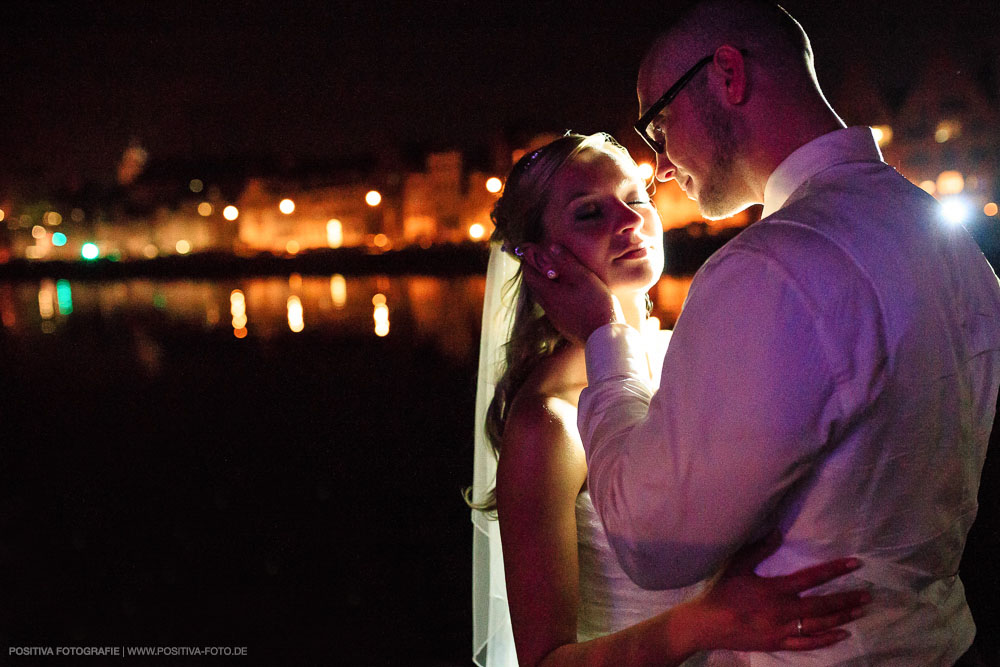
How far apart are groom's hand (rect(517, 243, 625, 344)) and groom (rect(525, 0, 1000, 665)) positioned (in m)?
0.13

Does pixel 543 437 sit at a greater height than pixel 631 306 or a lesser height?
lesser

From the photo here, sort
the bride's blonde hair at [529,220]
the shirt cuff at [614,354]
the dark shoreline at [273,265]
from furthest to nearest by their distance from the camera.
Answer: the dark shoreline at [273,265] → the bride's blonde hair at [529,220] → the shirt cuff at [614,354]

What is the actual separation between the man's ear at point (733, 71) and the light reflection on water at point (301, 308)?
1594 cm

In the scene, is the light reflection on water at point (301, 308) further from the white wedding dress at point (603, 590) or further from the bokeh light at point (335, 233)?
the bokeh light at point (335, 233)

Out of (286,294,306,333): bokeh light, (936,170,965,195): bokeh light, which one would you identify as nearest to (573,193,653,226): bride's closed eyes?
(286,294,306,333): bokeh light

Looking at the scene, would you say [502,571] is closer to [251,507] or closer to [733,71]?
[733,71]

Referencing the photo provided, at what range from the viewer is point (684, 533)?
1.24m

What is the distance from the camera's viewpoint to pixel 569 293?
5.91 ft

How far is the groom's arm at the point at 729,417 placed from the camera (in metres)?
1.19

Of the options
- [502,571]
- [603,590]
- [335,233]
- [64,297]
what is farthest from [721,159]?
[335,233]

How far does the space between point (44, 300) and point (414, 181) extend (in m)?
32.5

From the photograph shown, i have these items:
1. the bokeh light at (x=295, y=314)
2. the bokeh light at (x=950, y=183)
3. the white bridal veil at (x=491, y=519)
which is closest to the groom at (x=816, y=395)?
the white bridal veil at (x=491, y=519)

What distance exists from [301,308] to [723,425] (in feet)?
110

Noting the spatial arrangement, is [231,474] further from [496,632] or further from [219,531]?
[496,632]
